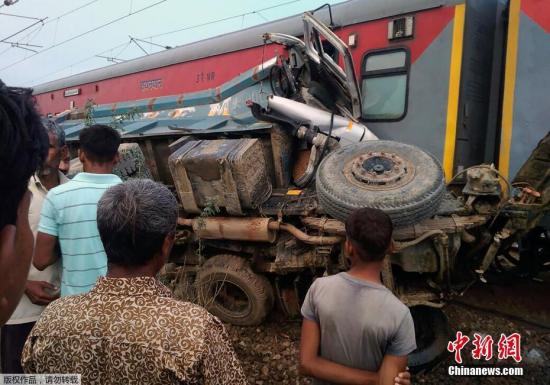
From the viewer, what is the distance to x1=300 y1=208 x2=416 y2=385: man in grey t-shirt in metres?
1.52

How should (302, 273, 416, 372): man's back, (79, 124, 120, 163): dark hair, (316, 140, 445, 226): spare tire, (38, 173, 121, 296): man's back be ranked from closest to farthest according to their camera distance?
(302, 273, 416, 372): man's back
(38, 173, 121, 296): man's back
(79, 124, 120, 163): dark hair
(316, 140, 445, 226): spare tire

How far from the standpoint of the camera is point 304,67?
439 cm

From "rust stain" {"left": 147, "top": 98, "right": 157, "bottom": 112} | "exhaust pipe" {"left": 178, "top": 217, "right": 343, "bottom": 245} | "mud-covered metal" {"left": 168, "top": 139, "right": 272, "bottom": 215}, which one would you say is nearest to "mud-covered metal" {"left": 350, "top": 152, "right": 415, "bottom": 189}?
"exhaust pipe" {"left": 178, "top": 217, "right": 343, "bottom": 245}

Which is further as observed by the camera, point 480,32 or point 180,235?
point 480,32

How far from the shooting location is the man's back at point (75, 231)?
6.13ft

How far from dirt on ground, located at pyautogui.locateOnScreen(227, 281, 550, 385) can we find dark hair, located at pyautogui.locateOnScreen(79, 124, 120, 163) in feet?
6.62

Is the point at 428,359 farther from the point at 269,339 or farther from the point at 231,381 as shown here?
the point at 231,381

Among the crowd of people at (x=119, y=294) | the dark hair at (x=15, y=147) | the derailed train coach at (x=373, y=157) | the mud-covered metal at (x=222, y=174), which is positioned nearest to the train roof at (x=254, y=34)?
the derailed train coach at (x=373, y=157)

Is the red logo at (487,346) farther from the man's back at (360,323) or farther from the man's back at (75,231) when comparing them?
the man's back at (75,231)

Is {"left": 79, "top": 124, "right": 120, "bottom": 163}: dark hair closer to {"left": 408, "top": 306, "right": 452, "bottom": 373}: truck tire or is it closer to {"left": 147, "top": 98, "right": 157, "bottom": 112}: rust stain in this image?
{"left": 408, "top": 306, "right": 452, "bottom": 373}: truck tire

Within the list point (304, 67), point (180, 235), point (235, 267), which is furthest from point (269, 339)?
point (304, 67)

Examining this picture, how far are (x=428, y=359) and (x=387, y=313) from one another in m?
1.81

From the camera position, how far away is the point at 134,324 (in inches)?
41.7

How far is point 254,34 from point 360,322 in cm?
536
